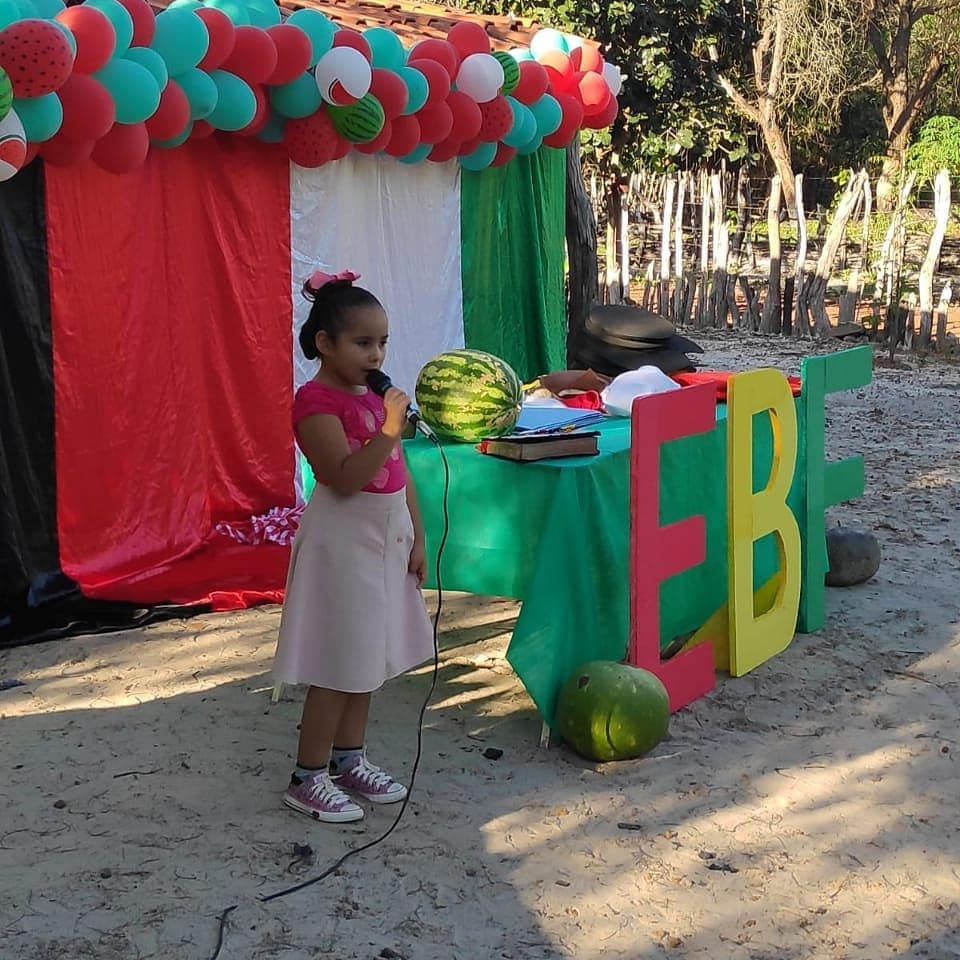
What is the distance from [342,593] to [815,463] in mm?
2675

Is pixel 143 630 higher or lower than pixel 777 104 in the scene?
lower

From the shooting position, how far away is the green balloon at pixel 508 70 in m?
7.23

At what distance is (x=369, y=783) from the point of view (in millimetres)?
3785

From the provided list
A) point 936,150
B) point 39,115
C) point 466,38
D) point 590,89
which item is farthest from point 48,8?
point 936,150

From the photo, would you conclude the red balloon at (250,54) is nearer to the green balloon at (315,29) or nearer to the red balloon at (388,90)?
the green balloon at (315,29)

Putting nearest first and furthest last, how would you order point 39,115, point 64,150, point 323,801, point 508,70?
point 323,801, point 39,115, point 64,150, point 508,70

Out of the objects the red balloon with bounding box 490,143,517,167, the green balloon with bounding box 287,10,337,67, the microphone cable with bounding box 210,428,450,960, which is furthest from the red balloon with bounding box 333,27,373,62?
the microphone cable with bounding box 210,428,450,960

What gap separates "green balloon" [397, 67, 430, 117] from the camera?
645 centimetres

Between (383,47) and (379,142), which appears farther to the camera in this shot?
(379,142)

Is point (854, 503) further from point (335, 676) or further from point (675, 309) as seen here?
point (675, 309)

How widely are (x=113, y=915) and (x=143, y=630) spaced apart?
8.19 feet

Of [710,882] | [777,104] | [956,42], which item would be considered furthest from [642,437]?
[956,42]

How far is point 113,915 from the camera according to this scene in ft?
10.3

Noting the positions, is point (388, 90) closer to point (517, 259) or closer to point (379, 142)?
point (379, 142)
